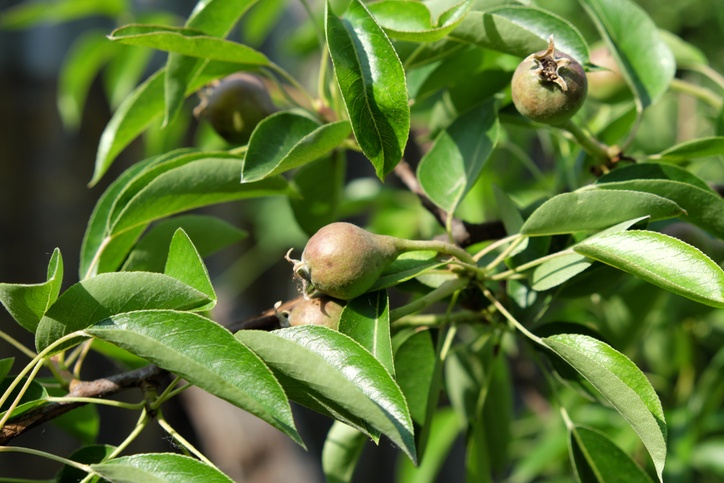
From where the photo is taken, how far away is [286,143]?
0.80 m

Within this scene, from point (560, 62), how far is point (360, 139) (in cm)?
20

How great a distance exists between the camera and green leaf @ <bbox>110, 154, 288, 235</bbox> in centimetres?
80

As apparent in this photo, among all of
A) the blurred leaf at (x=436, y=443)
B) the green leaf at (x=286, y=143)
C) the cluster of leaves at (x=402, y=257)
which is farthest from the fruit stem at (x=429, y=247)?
the blurred leaf at (x=436, y=443)

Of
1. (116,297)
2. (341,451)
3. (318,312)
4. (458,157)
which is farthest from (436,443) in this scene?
(116,297)

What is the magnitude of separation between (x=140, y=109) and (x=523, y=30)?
479 mm

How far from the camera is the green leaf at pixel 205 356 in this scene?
56 centimetres

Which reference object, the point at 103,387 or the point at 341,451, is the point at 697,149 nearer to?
the point at 341,451

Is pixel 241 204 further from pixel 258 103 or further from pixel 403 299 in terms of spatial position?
pixel 258 103

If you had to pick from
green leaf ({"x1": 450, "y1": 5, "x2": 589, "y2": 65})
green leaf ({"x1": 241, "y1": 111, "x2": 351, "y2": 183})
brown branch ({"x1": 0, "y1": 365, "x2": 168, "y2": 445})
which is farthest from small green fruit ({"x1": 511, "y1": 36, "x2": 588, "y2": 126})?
brown branch ({"x1": 0, "y1": 365, "x2": 168, "y2": 445})

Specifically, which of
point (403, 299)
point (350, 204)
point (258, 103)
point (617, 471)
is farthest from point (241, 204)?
point (617, 471)

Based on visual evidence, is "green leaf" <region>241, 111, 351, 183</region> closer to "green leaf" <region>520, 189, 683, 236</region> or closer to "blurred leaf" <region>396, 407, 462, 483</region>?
"green leaf" <region>520, 189, 683, 236</region>

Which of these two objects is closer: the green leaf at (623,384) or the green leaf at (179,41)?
the green leaf at (623,384)

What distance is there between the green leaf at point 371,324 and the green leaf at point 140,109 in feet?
1.22

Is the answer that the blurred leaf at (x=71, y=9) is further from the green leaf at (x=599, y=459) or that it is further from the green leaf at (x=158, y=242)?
the green leaf at (x=599, y=459)
